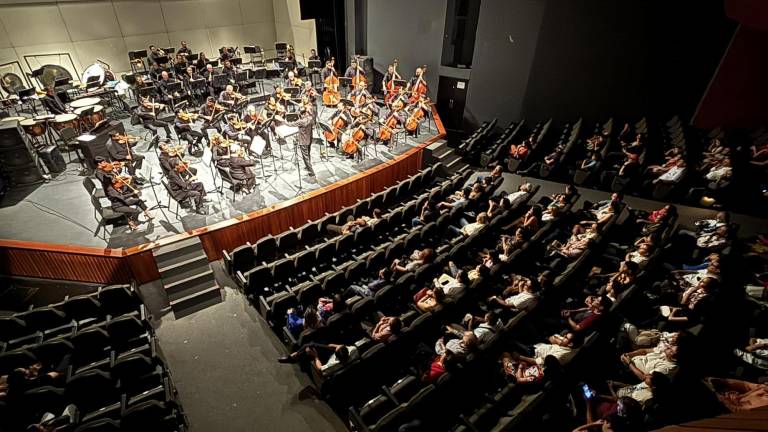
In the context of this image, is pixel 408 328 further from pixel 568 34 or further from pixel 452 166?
pixel 568 34

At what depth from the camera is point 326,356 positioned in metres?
3.80

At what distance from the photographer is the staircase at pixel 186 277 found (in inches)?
186

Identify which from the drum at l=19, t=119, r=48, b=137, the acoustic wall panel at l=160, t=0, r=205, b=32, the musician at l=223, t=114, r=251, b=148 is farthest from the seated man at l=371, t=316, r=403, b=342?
the acoustic wall panel at l=160, t=0, r=205, b=32

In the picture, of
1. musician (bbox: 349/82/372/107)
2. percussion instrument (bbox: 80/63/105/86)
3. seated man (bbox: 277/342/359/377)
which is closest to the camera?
seated man (bbox: 277/342/359/377)

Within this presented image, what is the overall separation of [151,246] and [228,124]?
111 inches

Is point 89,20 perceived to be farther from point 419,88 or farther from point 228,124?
point 419,88

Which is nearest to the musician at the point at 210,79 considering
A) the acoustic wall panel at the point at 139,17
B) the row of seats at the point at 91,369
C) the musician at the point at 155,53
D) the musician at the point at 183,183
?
the musician at the point at 155,53

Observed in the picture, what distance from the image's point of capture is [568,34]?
24.6ft

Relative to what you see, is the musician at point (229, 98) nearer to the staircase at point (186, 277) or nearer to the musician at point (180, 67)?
the musician at point (180, 67)

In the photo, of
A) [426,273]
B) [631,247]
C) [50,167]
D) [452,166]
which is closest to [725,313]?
[631,247]

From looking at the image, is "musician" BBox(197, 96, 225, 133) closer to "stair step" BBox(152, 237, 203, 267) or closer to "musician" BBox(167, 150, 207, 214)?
"musician" BBox(167, 150, 207, 214)

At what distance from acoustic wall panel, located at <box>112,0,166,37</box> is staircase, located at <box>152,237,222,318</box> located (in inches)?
357

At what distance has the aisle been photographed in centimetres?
357

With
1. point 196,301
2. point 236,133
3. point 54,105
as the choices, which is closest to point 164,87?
point 54,105
